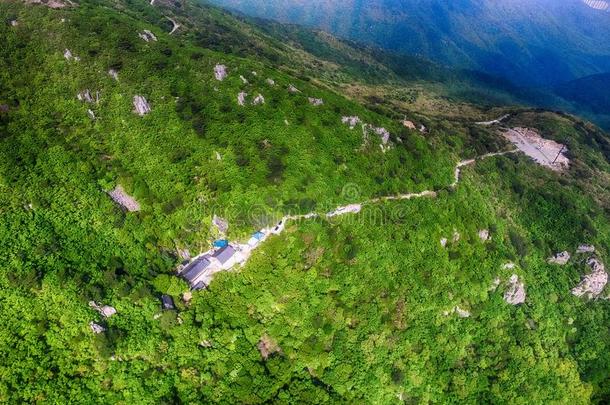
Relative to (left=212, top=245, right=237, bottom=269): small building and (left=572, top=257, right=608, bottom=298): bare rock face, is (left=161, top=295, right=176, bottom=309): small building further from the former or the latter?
(left=572, top=257, right=608, bottom=298): bare rock face

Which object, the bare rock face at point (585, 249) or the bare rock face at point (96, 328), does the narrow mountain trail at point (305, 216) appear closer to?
the bare rock face at point (96, 328)

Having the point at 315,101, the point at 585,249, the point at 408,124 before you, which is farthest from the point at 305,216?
the point at 585,249

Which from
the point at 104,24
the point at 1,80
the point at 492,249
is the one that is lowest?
the point at 492,249

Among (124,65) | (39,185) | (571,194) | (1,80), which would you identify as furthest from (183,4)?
(571,194)

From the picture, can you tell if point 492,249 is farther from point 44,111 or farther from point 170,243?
point 44,111

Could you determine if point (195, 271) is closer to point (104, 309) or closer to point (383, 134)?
point (104, 309)

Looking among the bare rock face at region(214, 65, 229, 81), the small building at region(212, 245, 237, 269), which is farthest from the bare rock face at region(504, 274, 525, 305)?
the bare rock face at region(214, 65, 229, 81)

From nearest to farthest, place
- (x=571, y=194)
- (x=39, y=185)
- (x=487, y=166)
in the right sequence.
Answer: (x=39, y=185), (x=487, y=166), (x=571, y=194)
